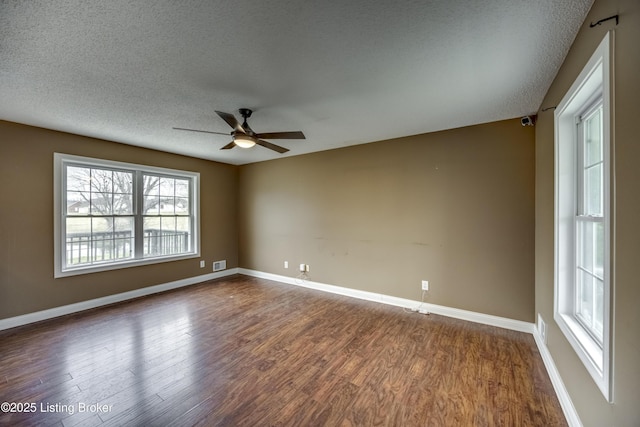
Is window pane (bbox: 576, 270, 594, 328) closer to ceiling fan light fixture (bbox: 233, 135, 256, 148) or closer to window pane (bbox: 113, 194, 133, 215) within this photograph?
ceiling fan light fixture (bbox: 233, 135, 256, 148)

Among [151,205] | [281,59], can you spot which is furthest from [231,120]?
[151,205]

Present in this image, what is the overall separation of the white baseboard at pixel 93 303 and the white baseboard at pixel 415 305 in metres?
1.54

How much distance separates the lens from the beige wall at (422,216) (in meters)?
3.00

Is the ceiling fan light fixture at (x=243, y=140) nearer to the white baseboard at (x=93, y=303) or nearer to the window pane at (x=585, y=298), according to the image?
the window pane at (x=585, y=298)

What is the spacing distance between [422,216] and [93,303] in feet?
16.2

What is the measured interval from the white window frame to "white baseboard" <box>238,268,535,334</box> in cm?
111

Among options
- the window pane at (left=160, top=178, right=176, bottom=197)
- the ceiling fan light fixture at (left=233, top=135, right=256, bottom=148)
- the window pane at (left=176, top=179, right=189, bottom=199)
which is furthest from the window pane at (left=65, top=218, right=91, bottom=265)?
the ceiling fan light fixture at (left=233, top=135, right=256, bottom=148)

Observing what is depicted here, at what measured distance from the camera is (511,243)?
3.00 m

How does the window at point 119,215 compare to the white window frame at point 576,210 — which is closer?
the white window frame at point 576,210

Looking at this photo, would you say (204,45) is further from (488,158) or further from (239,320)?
(488,158)

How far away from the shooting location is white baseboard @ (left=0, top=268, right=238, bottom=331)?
3.12 metres

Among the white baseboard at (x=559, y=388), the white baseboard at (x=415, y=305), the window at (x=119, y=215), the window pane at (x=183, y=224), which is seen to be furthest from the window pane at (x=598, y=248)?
the window pane at (x=183, y=224)

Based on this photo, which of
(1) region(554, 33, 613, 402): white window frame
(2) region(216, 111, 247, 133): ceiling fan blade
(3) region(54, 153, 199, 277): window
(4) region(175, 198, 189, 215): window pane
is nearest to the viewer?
(1) region(554, 33, 613, 402): white window frame

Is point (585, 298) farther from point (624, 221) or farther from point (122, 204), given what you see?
point (122, 204)
